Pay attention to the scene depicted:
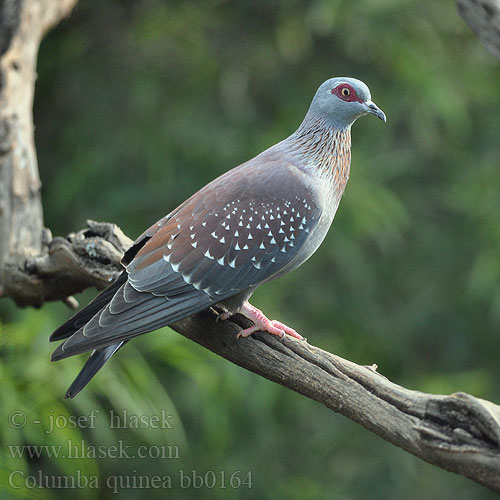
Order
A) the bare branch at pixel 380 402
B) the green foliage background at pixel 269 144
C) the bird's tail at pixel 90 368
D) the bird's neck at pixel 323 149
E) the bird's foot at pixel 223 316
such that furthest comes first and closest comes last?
the green foliage background at pixel 269 144 → the bird's neck at pixel 323 149 → the bird's foot at pixel 223 316 → the bird's tail at pixel 90 368 → the bare branch at pixel 380 402

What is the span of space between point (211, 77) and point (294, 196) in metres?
2.82

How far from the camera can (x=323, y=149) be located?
98.9 inches

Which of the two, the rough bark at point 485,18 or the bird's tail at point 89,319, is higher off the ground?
the rough bark at point 485,18

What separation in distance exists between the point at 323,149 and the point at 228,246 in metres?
0.47

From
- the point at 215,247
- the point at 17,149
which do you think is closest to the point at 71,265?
the point at 215,247

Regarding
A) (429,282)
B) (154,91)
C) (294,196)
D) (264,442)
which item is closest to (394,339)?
(429,282)

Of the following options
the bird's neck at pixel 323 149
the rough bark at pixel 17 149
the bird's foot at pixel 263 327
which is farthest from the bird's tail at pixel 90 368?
the bird's neck at pixel 323 149

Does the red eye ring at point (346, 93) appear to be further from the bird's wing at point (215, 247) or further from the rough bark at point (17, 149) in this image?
the rough bark at point (17, 149)

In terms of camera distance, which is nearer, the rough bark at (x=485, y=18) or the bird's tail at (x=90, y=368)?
the bird's tail at (x=90, y=368)

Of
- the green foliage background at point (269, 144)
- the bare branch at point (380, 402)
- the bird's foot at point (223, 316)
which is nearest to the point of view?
the bare branch at point (380, 402)

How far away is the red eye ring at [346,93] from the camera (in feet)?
8.12

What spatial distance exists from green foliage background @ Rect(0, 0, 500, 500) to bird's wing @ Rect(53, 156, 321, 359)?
211 centimetres

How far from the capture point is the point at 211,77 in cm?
502

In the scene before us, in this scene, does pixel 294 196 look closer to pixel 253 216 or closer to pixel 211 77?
pixel 253 216
